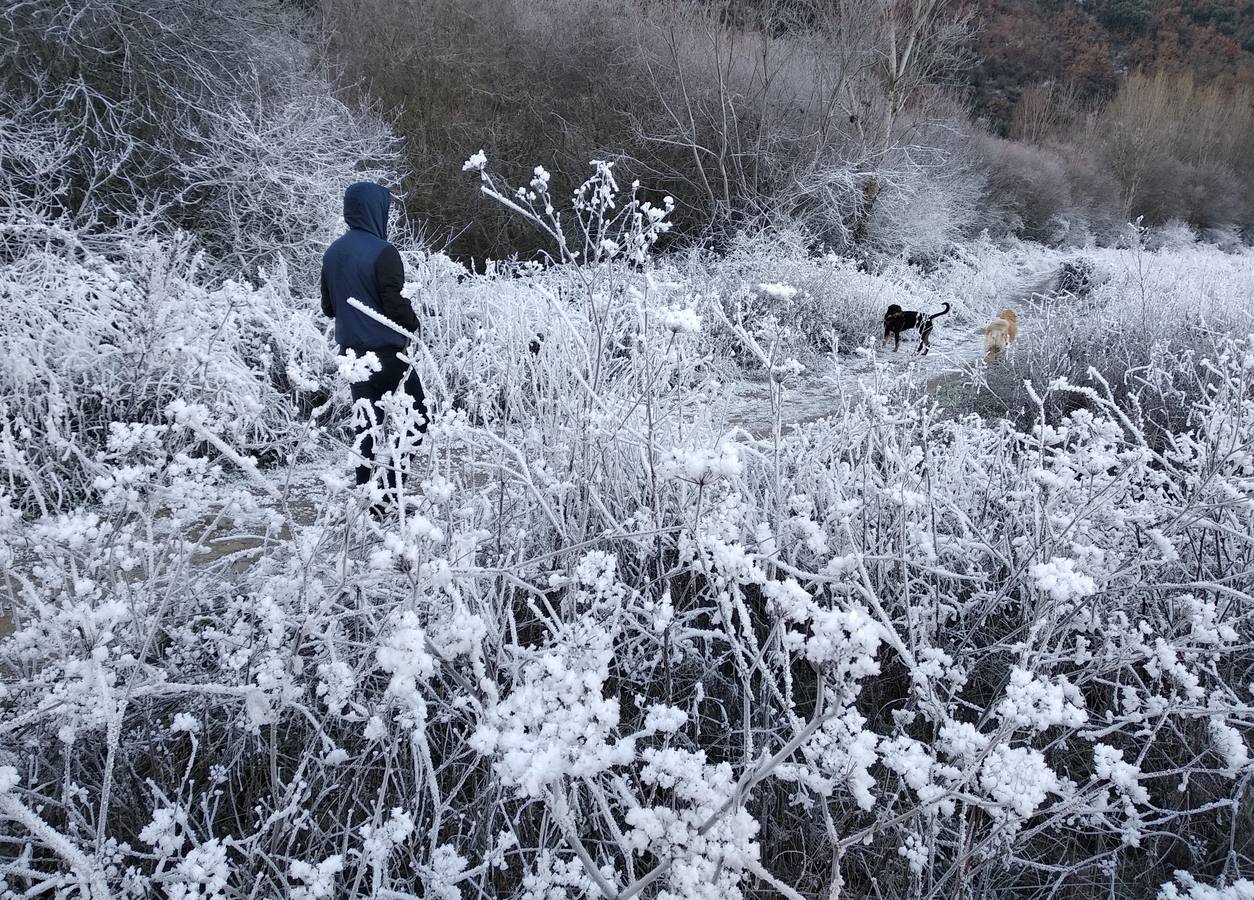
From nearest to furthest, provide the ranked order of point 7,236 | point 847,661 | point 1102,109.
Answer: point 847,661, point 7,236, point 1102,109

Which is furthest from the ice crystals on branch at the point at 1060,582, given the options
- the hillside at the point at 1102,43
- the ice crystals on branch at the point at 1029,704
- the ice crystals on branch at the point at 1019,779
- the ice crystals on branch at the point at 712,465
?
the hillside at the point at 1102,43

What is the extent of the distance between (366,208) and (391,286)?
0.46 meters

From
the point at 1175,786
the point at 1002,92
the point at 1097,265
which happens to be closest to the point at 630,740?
the point at 1175,786

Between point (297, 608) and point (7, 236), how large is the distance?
5.72 meters

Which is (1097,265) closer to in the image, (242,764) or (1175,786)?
(1175,786)

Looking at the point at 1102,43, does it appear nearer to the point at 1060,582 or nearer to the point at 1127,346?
the point at 1127,346

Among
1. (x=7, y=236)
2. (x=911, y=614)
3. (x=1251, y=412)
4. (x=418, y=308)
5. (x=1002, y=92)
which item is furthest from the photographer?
(x=1002, y=92)

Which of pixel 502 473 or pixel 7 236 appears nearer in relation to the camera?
pixel 502 473

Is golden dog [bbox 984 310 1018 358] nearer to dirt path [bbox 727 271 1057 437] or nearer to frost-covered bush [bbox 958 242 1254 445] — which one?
frost-covered bush [bbox 958 242 1254 445]

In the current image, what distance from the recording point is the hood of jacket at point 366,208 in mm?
3666

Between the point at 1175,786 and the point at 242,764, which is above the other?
the point at 1175,786

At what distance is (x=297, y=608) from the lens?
6.56 ft

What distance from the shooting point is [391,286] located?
3.59 meters

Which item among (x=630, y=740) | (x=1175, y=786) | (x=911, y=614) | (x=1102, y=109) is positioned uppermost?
(x=1102, y=109)
